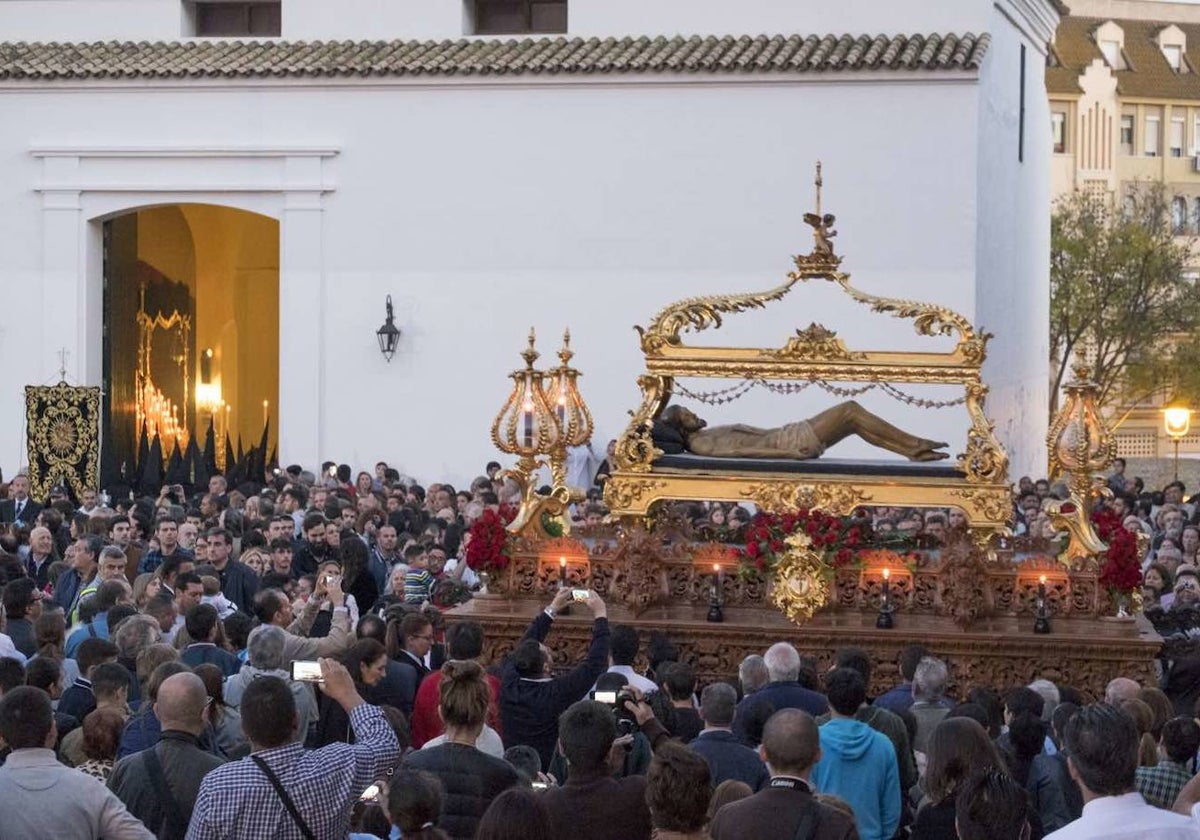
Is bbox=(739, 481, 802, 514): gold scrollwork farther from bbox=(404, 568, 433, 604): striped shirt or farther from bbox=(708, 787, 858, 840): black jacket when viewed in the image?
bbox=(708, 787, 858, 840): black jacket

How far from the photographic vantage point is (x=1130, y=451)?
52.9 m

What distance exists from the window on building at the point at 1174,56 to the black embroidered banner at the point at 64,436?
40.7 m

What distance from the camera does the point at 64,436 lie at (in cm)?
2283

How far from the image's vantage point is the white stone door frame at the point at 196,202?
25.7 meters

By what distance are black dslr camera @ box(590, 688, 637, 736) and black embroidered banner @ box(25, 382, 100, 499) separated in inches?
591

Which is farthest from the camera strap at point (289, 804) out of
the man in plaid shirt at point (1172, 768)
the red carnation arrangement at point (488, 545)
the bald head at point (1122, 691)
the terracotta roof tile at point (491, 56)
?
the terracotta roof tile at point (491, 56)

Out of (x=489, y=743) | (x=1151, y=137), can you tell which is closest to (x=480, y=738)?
(x=489, y=743)

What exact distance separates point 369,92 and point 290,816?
64.9 feet

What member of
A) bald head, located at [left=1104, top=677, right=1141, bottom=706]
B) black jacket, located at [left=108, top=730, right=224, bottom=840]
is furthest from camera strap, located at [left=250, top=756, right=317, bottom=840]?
bald head, located at [left=1104, top=677, right=1141, bottom=706]

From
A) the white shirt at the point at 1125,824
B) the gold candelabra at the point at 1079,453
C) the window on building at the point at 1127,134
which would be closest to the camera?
the white shirt at the point at 1125,824

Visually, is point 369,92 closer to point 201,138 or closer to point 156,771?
point 201,138

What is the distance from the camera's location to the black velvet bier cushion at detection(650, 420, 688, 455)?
1514 cm

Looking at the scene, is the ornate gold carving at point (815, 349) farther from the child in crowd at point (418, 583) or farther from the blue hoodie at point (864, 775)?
the blue hoodie at point (864, 775)

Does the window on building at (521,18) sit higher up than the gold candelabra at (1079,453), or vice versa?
the window on building at (521,18)
